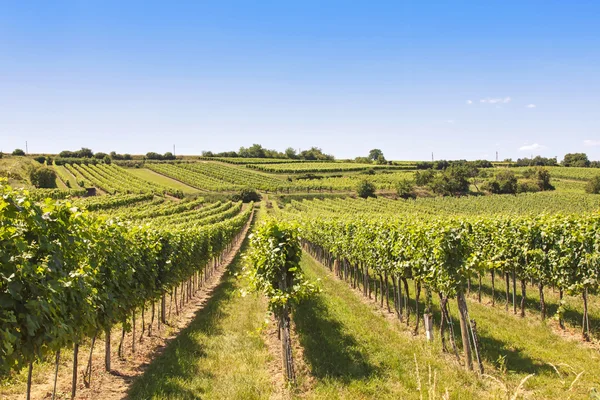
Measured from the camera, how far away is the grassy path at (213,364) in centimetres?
799

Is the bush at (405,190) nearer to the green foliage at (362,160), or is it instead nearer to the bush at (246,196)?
the bush at (246,196)

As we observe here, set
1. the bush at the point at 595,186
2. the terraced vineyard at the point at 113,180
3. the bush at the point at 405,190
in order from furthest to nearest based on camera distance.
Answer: the bush at the point at 405,190 → the bush at the point at 595,186 → the terraced vineyard at the point at 113,180

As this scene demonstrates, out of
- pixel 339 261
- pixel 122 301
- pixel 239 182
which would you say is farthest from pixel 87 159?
pixel 122 301

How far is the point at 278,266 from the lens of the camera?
9.84 meters

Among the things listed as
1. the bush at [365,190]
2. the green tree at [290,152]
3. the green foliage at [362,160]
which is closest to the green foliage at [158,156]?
the green tree at [290,152]

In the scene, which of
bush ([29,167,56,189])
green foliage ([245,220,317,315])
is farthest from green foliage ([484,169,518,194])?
bush ([29,167,56,189])

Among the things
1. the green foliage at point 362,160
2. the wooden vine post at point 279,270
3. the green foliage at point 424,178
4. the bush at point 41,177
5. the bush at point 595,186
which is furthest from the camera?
the green foliage at point 362,160

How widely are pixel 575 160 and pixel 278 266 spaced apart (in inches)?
6723

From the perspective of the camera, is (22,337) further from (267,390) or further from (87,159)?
(87,159)

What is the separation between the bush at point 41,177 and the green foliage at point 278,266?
8195cm

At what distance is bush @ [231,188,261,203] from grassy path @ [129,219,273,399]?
68.1 metres

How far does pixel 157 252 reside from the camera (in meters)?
12.2

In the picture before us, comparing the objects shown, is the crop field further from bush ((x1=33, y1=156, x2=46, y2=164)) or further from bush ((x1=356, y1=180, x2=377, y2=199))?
bush ((x1=33, y1=156, x2=46, y2=164))

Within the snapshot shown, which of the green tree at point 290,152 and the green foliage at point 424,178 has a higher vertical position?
the green tree at point 290,152
